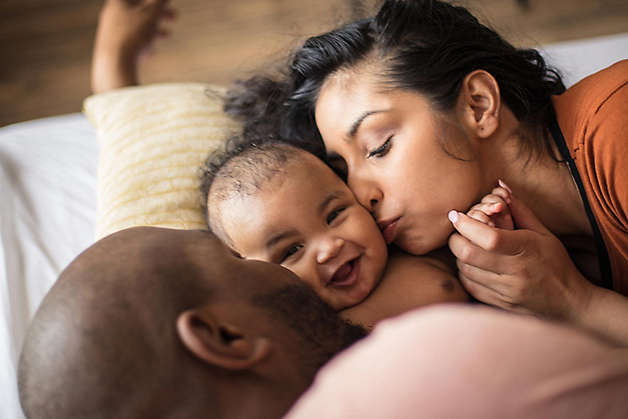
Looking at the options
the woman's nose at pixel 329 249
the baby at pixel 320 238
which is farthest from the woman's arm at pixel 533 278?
the woman's nose at pixel 329 249

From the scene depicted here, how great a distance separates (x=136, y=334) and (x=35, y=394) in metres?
0.13

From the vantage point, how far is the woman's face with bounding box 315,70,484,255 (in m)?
1.00

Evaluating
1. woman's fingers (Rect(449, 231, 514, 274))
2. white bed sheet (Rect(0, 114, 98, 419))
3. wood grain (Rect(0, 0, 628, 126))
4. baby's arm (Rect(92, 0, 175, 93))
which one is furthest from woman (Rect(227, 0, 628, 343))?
wood grain (Rect(0, 0, 628, 126))

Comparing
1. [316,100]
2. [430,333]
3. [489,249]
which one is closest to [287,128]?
[316,100]

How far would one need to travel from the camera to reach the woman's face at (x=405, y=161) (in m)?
1.00

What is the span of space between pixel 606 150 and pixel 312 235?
1.71ft

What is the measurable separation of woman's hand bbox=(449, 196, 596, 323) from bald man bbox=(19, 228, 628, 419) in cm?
28

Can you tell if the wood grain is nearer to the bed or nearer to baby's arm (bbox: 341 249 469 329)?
the bed

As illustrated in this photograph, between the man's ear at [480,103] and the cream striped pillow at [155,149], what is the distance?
0.55 metres

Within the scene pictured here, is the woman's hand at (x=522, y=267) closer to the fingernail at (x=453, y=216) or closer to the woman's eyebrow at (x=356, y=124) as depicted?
the fingernail at (x=453, y=216)

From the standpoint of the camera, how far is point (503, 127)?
43.5 inches

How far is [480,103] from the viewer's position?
1.08 metres

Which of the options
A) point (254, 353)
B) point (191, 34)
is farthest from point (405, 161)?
point (191, 34)

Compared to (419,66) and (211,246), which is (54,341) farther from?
(419,66)
